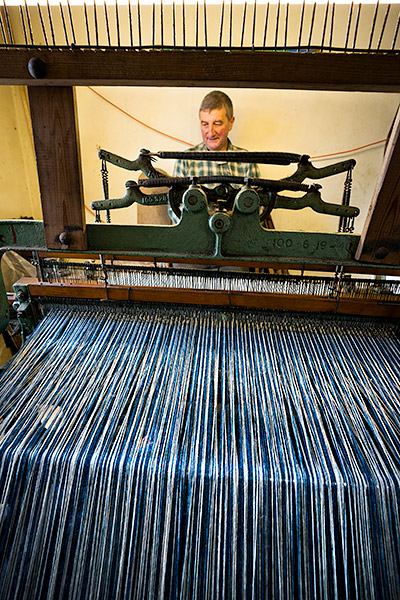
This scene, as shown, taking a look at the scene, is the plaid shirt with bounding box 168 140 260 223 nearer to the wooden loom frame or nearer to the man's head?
the man's head

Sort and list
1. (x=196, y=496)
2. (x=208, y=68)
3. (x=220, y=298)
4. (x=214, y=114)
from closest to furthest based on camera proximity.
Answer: (x=208, y=68) → (x=196, y=496) → (x=220, y=298) → (x=214, y=114)

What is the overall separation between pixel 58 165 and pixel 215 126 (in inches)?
90.3

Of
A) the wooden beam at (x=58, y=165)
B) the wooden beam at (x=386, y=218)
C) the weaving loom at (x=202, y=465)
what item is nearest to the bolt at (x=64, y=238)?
the wooden beam at (x=58, y=165)

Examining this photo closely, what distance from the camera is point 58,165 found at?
2.77 ft

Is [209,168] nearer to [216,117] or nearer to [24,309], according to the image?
[216,117]

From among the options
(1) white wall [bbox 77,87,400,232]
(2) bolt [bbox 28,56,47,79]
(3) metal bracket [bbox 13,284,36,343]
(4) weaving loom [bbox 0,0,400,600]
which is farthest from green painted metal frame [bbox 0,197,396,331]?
(1) white wall [bbox 77,87,400,232]

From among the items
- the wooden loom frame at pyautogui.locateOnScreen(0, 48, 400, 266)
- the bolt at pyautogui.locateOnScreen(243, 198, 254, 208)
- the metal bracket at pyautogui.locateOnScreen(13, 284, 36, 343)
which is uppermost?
the wooden loom frame at pyautogui.locateOnScreen(0, 48, 400, 266)

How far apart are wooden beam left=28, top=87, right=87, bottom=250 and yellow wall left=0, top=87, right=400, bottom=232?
2820 mm

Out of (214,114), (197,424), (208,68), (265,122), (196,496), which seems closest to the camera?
(208,68)

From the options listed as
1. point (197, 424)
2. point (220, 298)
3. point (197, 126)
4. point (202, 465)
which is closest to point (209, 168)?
point (197, 126)

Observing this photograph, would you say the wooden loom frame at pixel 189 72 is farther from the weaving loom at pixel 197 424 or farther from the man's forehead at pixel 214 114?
the man's forehead at pixel 214 114

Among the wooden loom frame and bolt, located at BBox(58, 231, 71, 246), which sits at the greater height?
the wooden loom frame

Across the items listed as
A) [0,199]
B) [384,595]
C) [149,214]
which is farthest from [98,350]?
[0,199]

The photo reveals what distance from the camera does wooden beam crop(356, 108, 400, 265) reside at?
784mm
